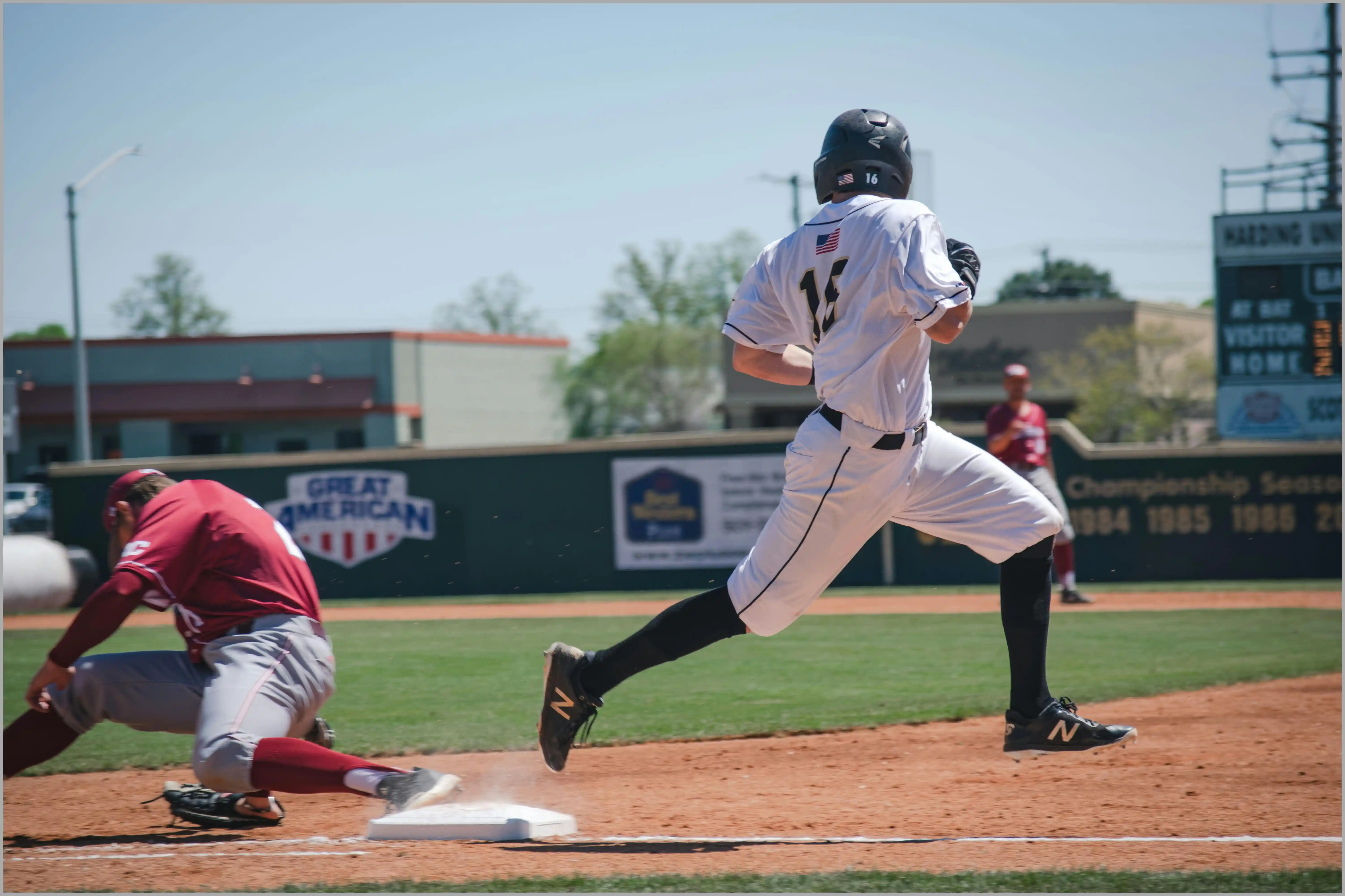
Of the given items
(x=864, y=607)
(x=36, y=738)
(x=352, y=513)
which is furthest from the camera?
(x=352, y=513)

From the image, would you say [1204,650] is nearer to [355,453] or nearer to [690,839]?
[690,839]

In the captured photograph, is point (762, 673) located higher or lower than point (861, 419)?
lower

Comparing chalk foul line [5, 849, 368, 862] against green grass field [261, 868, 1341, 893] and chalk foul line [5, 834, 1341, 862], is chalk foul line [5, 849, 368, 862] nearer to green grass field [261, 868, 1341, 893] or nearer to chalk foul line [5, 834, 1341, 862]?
chalk foul line [5, 834, 1341, 862]

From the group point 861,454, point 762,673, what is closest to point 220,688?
point 861,454

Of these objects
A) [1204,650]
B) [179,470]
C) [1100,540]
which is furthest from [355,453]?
[1204,650]

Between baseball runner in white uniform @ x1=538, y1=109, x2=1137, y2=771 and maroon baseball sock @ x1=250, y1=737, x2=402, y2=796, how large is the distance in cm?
67

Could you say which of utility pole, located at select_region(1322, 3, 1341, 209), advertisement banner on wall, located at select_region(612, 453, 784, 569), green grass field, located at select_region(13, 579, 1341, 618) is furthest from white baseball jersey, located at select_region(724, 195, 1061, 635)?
utility pole, located at select_region(1322, 3, 1341, 209)

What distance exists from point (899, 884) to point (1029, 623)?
3.59ft

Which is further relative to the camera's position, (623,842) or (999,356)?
(999,356)

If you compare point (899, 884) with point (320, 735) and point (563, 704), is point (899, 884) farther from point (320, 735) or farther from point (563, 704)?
point (320, 735)

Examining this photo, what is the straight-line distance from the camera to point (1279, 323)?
59.3 ft

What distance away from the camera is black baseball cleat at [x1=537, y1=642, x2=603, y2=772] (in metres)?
4.24

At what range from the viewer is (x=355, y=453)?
17.3 m

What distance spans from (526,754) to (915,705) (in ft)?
7.47
